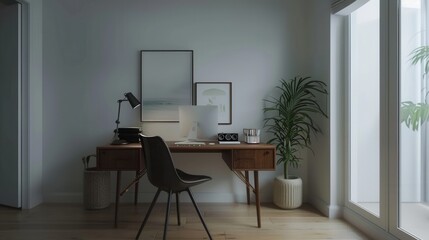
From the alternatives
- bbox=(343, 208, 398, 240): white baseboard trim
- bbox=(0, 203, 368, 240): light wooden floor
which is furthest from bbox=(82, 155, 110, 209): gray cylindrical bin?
bbox=(343, 208, 398, 240): white baseboard trim

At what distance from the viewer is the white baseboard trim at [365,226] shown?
A: 2145mm

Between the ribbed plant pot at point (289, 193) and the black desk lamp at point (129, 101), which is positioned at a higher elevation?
the black desk lamp at point (129, 101)

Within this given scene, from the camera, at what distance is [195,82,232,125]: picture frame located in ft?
10.6

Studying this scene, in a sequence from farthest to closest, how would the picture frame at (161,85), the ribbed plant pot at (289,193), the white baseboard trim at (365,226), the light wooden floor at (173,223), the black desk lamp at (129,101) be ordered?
the picture frame at (161,85) < the ribbed plant pot at (289,193) < the black desk lamp at (129,101) < the light wooden floor at (173,223) < the white baseboard trim at (365,226)

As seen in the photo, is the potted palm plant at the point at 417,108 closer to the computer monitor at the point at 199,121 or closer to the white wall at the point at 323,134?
the white wall at the point at 323,134

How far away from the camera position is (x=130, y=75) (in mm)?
3217

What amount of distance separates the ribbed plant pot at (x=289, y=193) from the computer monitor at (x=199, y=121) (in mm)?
942

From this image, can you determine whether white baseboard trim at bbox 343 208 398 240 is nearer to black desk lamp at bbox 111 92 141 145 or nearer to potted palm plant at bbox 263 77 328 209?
potted palm plant at bbox 263 77 328 209

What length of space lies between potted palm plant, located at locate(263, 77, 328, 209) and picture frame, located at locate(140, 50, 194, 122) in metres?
1.05

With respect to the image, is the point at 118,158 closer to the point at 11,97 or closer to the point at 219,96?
the point at 219,96

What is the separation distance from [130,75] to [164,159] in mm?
1567

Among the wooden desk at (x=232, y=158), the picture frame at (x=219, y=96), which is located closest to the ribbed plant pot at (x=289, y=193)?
the wooden desk at (x=232, y=158)

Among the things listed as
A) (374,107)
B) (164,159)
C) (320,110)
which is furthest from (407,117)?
(164,159)

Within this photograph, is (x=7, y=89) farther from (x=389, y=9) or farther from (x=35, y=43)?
(x=389, y=9)
